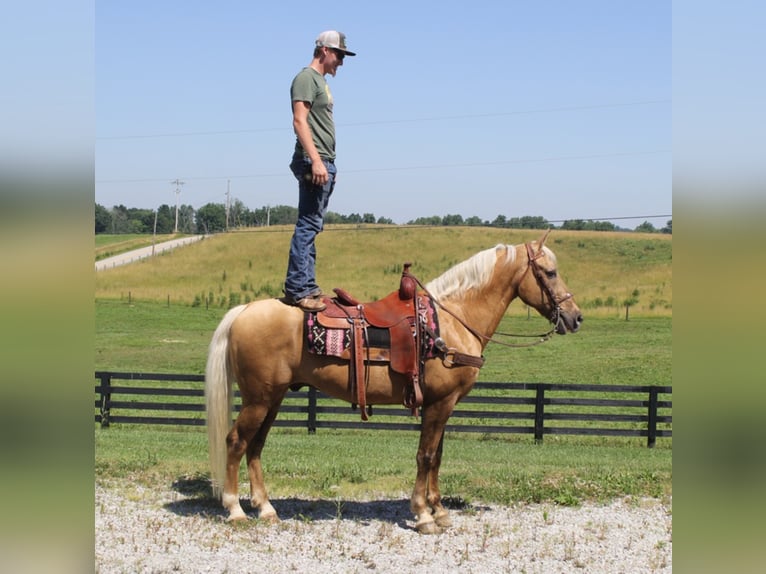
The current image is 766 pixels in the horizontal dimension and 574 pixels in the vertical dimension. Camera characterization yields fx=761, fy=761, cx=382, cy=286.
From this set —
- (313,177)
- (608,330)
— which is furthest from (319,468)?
(608,330)

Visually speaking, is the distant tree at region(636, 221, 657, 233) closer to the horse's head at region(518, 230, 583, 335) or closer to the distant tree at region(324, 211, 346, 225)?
the distant tree at region(324, 211, 346, 225)

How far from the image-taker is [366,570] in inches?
246

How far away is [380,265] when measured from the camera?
49.1m

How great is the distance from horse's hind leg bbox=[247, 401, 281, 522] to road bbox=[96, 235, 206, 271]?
2128 inches

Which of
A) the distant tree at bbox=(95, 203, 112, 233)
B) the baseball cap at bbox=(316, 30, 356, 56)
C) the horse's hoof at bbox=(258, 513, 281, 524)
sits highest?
the baseball cap at bbox=(316, 30, 356, 56)

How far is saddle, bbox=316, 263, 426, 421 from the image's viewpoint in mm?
6988

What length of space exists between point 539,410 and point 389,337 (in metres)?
8.32

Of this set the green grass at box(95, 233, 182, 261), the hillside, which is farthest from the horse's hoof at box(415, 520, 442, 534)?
the green grass at box(95, 233, 182, 261)

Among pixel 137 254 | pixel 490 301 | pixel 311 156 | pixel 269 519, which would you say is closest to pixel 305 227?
pixel 311 156

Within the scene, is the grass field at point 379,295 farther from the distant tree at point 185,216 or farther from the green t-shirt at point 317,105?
the distant tree at point 185,216

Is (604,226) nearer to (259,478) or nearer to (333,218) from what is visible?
(333,218)

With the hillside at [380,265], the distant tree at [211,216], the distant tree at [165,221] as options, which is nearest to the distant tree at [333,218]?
the hillside at [380,265]

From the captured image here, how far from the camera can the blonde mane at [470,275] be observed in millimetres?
7422

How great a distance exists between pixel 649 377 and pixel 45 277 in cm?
2572
